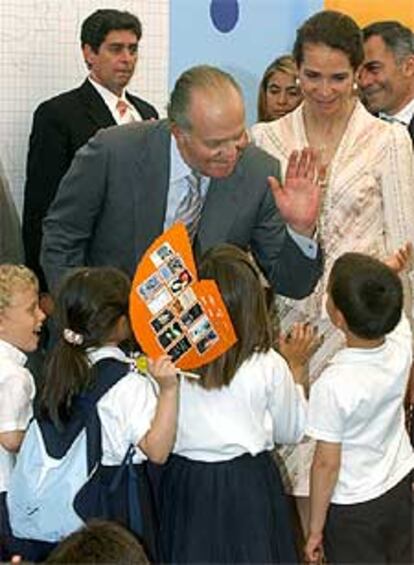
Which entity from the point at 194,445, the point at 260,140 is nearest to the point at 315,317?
the point at 260,140

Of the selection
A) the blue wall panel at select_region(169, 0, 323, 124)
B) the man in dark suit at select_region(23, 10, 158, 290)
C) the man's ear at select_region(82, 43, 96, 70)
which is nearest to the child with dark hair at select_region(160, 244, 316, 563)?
the man in dark suit at select_region(23, 10, 158, 290)

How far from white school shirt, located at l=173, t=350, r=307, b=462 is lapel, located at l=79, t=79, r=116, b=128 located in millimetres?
1605

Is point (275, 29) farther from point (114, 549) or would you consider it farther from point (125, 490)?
point (114, 549)

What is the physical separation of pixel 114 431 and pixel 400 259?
79 cm

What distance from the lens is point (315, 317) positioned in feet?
10.1

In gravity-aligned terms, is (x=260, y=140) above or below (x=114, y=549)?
above

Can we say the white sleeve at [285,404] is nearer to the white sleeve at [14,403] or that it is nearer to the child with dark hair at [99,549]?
the white sleeve at [14,403]

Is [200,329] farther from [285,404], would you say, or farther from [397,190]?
[397,190]

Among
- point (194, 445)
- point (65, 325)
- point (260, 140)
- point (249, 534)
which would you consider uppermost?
point (260, 140)

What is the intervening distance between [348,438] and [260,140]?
869mm

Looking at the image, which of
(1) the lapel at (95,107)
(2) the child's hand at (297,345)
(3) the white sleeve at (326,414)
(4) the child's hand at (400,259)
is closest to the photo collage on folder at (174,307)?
(3) the white sleeve at (326,414)

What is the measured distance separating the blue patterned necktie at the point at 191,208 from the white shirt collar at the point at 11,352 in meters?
0.46

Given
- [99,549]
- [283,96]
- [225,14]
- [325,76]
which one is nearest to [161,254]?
[325,76]

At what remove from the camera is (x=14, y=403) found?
8.73ft
